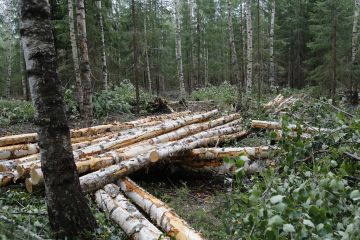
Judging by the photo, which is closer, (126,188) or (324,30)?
(126,188)

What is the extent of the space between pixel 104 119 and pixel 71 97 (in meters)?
2.19

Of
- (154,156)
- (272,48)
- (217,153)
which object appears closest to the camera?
(154,156)

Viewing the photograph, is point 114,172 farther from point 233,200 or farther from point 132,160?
point 233,200

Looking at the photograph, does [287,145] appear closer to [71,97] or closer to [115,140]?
[115,140]

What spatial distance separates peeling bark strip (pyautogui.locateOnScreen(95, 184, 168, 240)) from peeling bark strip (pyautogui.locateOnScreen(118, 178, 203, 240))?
0.19 metres

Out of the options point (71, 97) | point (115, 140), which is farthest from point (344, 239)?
point (71, 97)

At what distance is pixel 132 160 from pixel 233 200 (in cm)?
350

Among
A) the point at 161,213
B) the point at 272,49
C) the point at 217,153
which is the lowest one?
the point at 161,213

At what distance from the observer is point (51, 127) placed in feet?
Answer: 13.1

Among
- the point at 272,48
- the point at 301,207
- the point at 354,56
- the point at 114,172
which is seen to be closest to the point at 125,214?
the point at 114,172

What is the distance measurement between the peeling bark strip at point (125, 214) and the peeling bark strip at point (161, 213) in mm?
187

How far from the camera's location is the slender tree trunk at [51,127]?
12.6ft

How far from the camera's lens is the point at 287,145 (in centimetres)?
454

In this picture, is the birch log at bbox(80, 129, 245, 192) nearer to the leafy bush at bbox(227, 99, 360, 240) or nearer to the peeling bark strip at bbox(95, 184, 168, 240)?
the peeling bark strip at bbox(95, 184, 168, 240)
